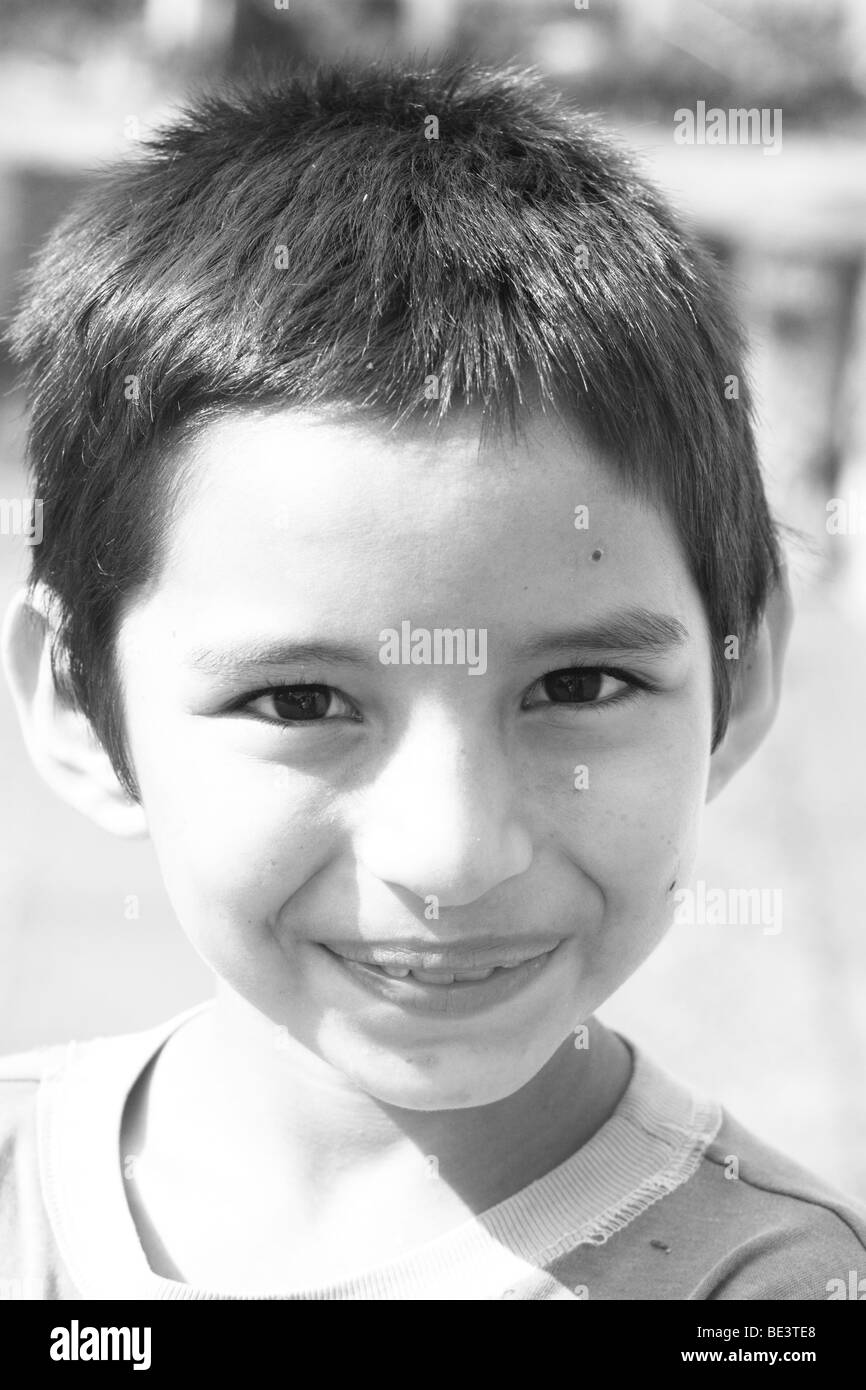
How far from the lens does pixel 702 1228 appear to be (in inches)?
59.0

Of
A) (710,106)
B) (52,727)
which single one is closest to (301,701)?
(52,727)

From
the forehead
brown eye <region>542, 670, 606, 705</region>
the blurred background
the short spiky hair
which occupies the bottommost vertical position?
brown eye <region>542, 670, 606, 705</region>

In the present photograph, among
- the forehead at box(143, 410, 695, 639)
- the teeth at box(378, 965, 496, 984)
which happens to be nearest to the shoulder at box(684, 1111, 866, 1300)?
the teeth at box(378, 965, 496, 984)

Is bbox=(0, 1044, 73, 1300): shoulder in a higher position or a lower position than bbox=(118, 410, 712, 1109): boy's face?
lower

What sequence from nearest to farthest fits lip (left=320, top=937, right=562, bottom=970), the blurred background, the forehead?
1. the forehead
2. lip (left=320, top=937, right=562, bottom=970)
3. the blurred background

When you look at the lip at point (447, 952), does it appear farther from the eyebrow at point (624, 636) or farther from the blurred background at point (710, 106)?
the blurred background at point (710, 106)

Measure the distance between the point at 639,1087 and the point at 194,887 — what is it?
53cm

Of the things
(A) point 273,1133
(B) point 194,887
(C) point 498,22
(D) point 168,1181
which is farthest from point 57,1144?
(C) point 498,22

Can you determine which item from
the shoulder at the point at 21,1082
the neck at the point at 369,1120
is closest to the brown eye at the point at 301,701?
the neck at the point at 369,1120

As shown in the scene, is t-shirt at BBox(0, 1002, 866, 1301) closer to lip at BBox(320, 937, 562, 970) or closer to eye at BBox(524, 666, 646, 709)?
lip at BBox(320, 937, 562, 970)

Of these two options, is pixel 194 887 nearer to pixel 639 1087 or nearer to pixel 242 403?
pixel 242 403

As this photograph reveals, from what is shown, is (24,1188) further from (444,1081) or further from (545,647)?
(545,647)

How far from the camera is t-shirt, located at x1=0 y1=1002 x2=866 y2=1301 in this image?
1471 millimetres

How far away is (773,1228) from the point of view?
148cm
